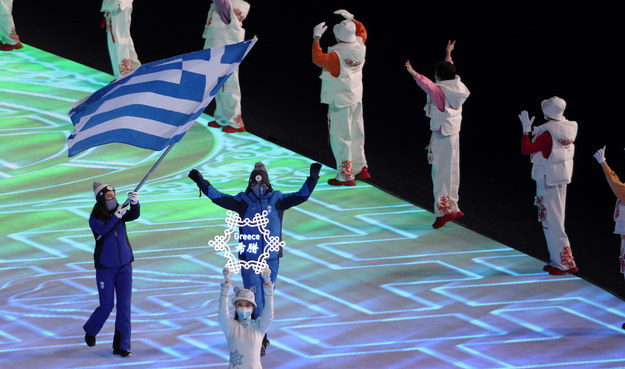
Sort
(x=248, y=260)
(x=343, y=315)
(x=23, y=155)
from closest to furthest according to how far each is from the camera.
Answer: (x=248, y=260)
(x=343, y=315)
(x=23, y=155)

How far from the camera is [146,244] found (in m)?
14.1

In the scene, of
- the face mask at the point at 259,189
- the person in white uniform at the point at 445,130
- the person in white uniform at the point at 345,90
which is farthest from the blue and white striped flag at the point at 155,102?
the person in white uniform at the point at 345,90

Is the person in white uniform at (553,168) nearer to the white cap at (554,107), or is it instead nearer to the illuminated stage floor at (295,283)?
the white cap at (554,107)

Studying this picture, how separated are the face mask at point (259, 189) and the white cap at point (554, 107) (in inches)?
128

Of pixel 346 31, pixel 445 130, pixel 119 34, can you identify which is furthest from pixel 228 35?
pixel 445 130

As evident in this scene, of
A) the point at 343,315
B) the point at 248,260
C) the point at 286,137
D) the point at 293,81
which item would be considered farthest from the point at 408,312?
the point at 293,81

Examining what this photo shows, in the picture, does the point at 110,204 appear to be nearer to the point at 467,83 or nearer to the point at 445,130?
the point at 445,130

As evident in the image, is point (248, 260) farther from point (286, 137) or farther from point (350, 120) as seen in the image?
point (286, 137)

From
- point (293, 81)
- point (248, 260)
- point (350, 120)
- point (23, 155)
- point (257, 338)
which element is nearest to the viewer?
point (257, 338)

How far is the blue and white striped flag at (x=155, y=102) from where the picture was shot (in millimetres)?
11438

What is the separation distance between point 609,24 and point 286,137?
4.33 m

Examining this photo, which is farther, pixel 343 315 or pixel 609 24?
pixel 609 24

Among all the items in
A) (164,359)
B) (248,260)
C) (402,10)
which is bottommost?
(164,359)

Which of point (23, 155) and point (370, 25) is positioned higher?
point (370, 25)
